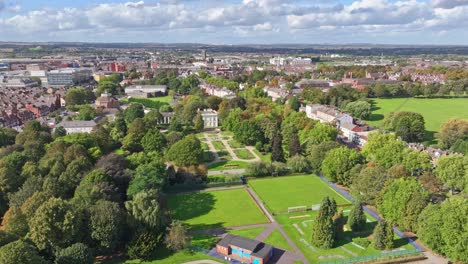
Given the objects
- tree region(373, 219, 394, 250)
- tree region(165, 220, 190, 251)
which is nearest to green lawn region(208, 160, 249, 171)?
tree region(165, 220, 190, 251)

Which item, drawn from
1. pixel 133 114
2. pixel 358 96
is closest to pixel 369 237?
pixel 133 114

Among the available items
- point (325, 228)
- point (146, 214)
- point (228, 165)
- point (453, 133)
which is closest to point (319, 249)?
point (325, 228)

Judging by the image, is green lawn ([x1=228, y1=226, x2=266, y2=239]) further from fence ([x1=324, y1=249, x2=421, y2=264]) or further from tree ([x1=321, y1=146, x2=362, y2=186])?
tree ([x1=321, y1=146, x2=362, y2=186])

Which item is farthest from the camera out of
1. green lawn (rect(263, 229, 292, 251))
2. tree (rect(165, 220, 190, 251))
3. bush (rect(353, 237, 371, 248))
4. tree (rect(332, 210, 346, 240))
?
tree (rect(332, 210, 346, 240))

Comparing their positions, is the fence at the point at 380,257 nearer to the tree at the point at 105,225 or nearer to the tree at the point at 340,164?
the tree at the point at 340,164

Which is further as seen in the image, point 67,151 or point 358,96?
point 358,96

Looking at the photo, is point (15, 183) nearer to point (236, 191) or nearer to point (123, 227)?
point (123, 227)
